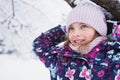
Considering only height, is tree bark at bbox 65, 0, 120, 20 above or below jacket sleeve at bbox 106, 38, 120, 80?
above

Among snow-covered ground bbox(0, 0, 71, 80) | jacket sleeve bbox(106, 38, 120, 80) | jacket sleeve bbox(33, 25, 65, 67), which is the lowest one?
snow-covered ground bbox(0, 0, 71, 80)

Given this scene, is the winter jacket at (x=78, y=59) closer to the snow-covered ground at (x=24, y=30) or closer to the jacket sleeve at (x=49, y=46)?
the jacket sleeve at (x=49, y=46)

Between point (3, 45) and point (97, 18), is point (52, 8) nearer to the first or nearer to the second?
point (3, 45)

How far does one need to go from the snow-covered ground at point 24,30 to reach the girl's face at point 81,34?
2202 mm

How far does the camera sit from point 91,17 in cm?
328

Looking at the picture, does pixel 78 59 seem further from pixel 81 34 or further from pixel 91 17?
pixel 91 17

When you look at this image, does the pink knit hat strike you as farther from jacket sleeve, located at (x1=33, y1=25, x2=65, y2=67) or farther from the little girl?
jacket sleeve, located at (x1=33, y1=25, x2=65, y2=67)

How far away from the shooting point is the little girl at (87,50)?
10.3 feet

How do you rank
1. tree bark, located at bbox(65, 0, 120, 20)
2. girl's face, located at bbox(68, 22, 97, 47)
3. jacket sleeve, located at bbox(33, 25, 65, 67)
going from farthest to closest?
jacket sleeve, located at bbox(33, 25, 65, 67) < girl's face, located at bbox(68, 22, 97, 47) < tree bark, located at bbox(65, 0, 120, 20)

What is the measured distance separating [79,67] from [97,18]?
1.11 ft

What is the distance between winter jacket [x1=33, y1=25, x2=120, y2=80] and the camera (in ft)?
10.3

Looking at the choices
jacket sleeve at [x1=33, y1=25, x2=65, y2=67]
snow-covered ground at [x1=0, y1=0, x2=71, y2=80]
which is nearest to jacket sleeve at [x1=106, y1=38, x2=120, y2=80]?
jacket sleeve at [x1=33, y1=25, x2=65, y2=67]

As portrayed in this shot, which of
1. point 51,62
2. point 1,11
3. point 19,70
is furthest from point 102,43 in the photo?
point 1,11

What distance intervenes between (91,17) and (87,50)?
0.71 ft
